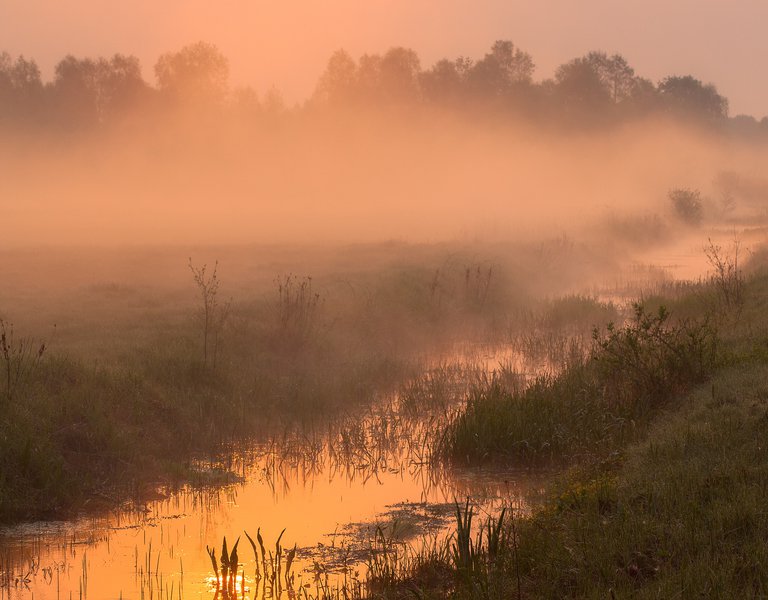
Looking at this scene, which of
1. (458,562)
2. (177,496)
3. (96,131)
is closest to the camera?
(458,562)

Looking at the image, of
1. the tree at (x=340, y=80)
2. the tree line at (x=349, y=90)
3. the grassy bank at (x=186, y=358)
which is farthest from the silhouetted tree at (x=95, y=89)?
the grassy bank at (x=186, y=358)

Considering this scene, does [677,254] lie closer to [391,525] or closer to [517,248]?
[517,248]

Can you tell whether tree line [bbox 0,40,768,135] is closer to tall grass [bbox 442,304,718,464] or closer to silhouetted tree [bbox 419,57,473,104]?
silhouetted tree [bbox 419,57,473,104]

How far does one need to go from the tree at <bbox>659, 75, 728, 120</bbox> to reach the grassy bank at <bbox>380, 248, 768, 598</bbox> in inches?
4257

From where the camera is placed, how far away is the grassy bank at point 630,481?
6.68m

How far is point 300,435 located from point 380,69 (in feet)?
260

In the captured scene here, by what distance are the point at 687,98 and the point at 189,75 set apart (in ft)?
223

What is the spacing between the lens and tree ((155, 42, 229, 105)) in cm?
8312

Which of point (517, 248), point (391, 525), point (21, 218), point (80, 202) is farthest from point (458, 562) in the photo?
point (80, 202)

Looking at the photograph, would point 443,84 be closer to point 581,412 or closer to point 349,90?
point 349,90

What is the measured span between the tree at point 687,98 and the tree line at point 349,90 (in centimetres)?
854

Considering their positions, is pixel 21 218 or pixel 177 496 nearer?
pixel 177 496

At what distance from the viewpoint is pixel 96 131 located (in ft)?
264

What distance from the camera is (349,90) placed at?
290ft
